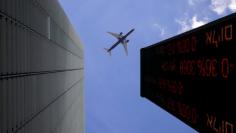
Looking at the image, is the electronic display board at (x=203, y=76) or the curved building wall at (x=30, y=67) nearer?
the electronic display board at (x=203, y=76)

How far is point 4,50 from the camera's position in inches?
1025

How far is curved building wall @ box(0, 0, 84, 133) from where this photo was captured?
26859 mm

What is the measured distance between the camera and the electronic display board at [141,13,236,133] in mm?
13984

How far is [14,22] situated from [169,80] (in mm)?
13104

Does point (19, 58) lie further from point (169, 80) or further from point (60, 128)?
point (60, 128)

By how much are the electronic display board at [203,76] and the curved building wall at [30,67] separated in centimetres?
1015

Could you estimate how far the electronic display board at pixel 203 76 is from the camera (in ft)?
45.9

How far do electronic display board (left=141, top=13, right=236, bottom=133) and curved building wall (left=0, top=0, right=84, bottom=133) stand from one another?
33.3ft

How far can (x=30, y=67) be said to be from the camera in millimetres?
36438

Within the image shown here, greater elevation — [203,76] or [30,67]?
[30,67]

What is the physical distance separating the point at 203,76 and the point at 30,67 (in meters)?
23.0

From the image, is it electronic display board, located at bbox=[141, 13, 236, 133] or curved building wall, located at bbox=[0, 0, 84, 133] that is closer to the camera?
electronic display board, located at bbox=[141, 13, 236, 133]

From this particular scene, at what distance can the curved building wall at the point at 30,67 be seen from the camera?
26.9 metres

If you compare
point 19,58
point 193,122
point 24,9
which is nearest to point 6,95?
point 19,58
